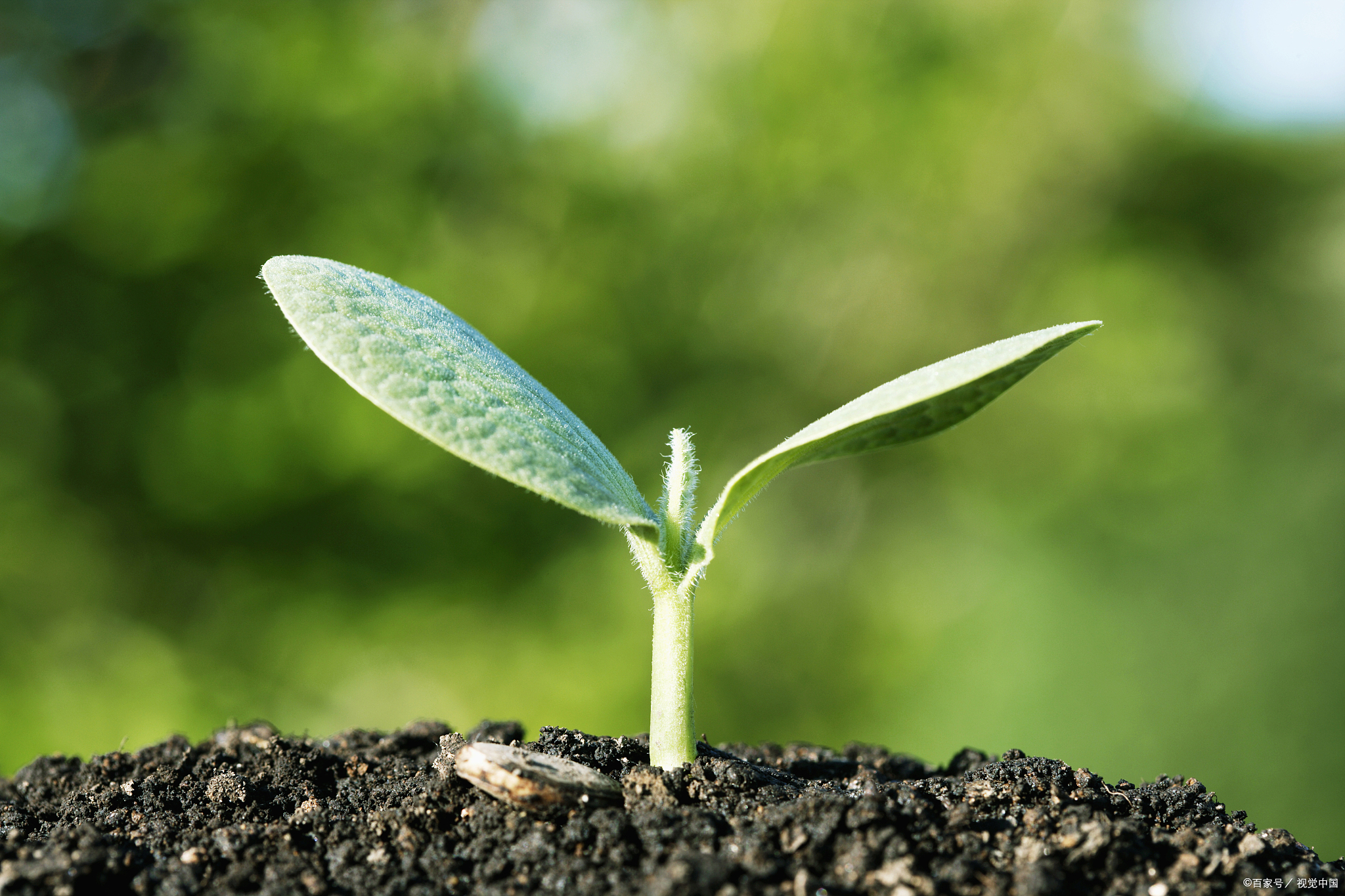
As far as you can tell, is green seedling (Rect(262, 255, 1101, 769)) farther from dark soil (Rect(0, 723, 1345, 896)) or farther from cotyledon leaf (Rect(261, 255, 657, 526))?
dark soil (Rect(0, 723, 1345, 896))

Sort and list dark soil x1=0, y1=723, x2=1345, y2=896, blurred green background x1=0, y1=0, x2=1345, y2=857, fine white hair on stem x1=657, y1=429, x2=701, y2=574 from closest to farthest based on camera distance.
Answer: dark soil x1=0, y1=723, x2=1345, y2=896 < fine white hair on stem x1=657, y1=429, x2=701, y2=574 < blurred green background x1=0, y1=0, x2=1345, y2=857

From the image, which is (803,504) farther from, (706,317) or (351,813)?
(351,813)

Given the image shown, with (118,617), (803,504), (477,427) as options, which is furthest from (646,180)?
(477,427)

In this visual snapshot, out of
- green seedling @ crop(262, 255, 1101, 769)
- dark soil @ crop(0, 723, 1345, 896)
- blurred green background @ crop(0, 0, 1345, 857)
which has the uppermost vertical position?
blurred green background @ crop(0, 0, 1345, 857)

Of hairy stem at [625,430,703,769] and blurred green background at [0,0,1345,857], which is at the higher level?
blurred green background at [0,0,1345,857]

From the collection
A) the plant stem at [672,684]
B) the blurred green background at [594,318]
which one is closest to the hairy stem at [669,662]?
the plant stem at [672,684]

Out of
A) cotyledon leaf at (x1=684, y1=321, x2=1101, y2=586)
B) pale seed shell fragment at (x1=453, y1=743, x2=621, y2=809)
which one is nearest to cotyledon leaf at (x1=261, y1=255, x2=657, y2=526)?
cotyledon leaf at (x1=684, y1=321, x2=1101, y2=586)

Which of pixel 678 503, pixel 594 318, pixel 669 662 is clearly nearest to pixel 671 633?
pixel 669 662

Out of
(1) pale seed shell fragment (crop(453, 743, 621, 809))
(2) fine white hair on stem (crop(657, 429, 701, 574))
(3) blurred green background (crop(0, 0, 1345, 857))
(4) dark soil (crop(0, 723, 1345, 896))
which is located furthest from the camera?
(3) blurred green background (crop(0, 0, 1345, 857))
